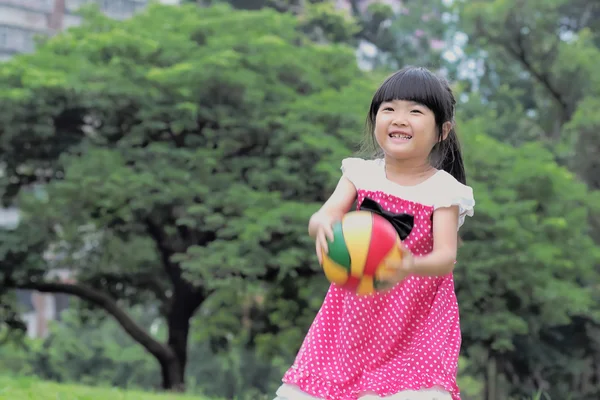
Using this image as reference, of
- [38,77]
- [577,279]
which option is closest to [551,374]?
[577,279]

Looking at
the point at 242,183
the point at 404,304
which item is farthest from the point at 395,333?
the point at 242,183

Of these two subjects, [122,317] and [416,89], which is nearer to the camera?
[416,89]

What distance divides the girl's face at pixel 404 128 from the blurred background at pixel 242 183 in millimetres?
7463

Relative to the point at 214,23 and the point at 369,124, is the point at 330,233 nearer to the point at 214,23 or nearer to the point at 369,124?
the point at 369,124

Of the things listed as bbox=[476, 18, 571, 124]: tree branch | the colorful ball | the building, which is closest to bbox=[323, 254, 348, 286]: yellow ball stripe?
the colorful ball

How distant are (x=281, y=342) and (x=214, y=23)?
4568 mm

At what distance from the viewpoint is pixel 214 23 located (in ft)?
40.6

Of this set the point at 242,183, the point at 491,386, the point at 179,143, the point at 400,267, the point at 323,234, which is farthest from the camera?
the point at 491,386

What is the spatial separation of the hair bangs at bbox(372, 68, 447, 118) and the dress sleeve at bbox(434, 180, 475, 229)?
22 centimetres

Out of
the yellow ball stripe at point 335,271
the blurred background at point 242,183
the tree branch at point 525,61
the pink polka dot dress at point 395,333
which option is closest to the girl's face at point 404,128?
the pink polka dot dress at point 395,333

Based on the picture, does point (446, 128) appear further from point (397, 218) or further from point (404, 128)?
point (397, 218)

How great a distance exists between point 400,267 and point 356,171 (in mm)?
510

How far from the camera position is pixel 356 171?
9.04ft

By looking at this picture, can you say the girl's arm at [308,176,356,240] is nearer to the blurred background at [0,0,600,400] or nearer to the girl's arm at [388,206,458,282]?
the girl's arm at [388,206,458,282]
